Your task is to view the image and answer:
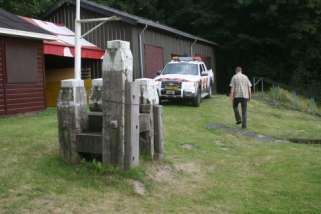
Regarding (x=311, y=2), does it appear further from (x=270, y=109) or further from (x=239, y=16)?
(x=270, y=109)

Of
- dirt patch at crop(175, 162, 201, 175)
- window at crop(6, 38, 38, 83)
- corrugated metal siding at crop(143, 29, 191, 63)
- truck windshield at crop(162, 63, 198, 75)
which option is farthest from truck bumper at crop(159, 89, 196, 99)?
dirt patch at crop(175, 162, 201, 175)

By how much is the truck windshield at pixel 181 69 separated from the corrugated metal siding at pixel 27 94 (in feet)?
16.7

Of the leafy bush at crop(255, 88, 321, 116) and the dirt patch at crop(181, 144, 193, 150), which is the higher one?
the leafy bush at crop(255, 88, 321, 116)

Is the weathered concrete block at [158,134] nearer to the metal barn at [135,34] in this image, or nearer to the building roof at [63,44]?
the building roof at [63,44]

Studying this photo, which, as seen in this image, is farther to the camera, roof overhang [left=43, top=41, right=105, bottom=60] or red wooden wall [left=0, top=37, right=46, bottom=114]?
roof overhang [left=43, top=41, right=105, bottom=60]

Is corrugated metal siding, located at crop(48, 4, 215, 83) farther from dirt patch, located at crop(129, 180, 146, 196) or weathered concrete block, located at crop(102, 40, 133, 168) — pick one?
dirt patch, located at crop(129, 180, 146, 196)

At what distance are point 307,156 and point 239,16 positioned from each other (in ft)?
107

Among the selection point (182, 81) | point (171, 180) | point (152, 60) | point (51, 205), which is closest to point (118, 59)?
point (171, 180)

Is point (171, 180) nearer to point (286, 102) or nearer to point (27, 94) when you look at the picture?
point (27, 94)

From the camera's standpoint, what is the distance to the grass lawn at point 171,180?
716 centimetres

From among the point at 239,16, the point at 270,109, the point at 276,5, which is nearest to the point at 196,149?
the point at 270,109

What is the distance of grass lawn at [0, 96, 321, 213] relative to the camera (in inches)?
282

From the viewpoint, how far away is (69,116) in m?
8.32

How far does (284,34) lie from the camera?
4112 cm
